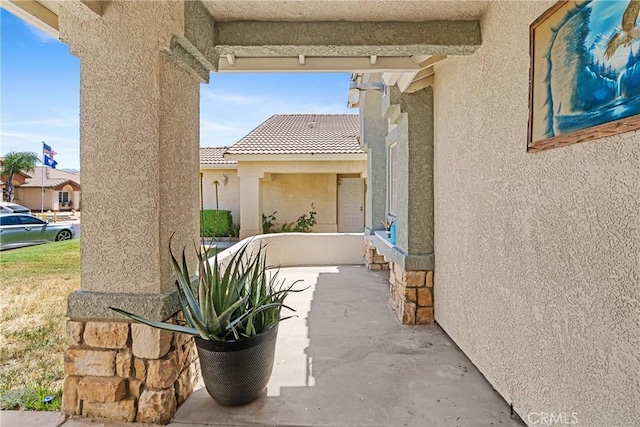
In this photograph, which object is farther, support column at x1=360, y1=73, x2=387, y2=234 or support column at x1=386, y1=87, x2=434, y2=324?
support column at x1=360, y1=73, x2=387, y2=234

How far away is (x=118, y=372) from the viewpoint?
3.28m

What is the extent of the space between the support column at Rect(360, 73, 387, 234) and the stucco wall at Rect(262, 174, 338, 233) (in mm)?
4755

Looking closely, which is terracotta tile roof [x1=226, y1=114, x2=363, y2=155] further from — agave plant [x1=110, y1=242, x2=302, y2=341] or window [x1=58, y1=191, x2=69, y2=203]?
window [x1=58, y1=191, x2=69, y2=203]

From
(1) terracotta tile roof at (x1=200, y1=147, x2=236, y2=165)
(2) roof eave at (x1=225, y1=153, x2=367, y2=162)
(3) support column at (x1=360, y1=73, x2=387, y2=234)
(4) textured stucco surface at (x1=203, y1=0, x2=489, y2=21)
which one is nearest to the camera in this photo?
(4) textured stucco surface at (x1=203, y1=0, x2=489, y2=21)

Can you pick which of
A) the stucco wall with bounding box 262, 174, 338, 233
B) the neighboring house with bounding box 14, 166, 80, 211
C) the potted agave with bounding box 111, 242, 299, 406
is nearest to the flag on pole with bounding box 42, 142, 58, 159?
the neighboring house with bounding box 14, 166, 80, 211

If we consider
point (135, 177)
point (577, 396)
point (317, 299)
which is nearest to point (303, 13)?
point (135, 177)

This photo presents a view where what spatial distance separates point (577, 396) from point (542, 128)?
6.76 ft

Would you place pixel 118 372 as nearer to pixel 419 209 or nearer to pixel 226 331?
pixel 226 331

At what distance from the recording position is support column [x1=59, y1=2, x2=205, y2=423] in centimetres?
323

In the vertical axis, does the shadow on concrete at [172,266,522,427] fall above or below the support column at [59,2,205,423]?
below

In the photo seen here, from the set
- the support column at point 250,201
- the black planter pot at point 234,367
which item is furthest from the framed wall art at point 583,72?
the support column at point 250,201

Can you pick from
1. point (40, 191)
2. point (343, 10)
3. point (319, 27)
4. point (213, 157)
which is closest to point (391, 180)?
point (319, 27)

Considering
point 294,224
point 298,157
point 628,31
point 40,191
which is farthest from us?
point 40,191

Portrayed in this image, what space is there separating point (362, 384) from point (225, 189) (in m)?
13.3
